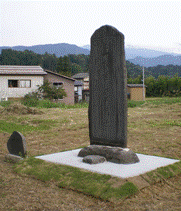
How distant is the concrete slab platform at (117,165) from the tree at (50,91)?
23264mm

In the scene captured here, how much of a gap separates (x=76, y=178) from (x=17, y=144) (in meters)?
2.21

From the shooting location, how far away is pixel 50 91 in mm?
28609

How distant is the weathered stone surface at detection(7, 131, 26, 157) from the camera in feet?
19.6

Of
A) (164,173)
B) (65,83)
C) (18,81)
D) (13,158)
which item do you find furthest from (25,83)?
(164,173)

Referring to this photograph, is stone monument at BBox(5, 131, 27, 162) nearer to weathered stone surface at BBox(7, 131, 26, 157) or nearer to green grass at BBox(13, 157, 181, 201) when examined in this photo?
weathered stone surface at BBox(7, 131, 26, 157)

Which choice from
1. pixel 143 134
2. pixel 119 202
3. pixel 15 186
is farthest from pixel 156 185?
pixel 143 134

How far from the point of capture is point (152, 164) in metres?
5.04

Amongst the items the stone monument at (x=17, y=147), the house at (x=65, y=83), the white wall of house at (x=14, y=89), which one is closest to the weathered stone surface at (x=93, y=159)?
the stone monument at (x=17, y=147)

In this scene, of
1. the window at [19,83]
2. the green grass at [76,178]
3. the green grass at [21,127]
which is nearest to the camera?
the green grass at [76,178]

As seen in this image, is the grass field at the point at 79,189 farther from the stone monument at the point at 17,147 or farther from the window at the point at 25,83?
the window at the point at 25,83

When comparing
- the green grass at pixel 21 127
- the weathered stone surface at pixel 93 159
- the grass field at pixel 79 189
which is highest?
the weathered stone surface at pixel 93 159

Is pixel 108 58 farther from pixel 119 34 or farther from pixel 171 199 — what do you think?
pixel 171 199

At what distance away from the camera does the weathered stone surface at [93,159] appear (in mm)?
5102

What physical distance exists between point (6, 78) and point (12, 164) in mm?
24499
